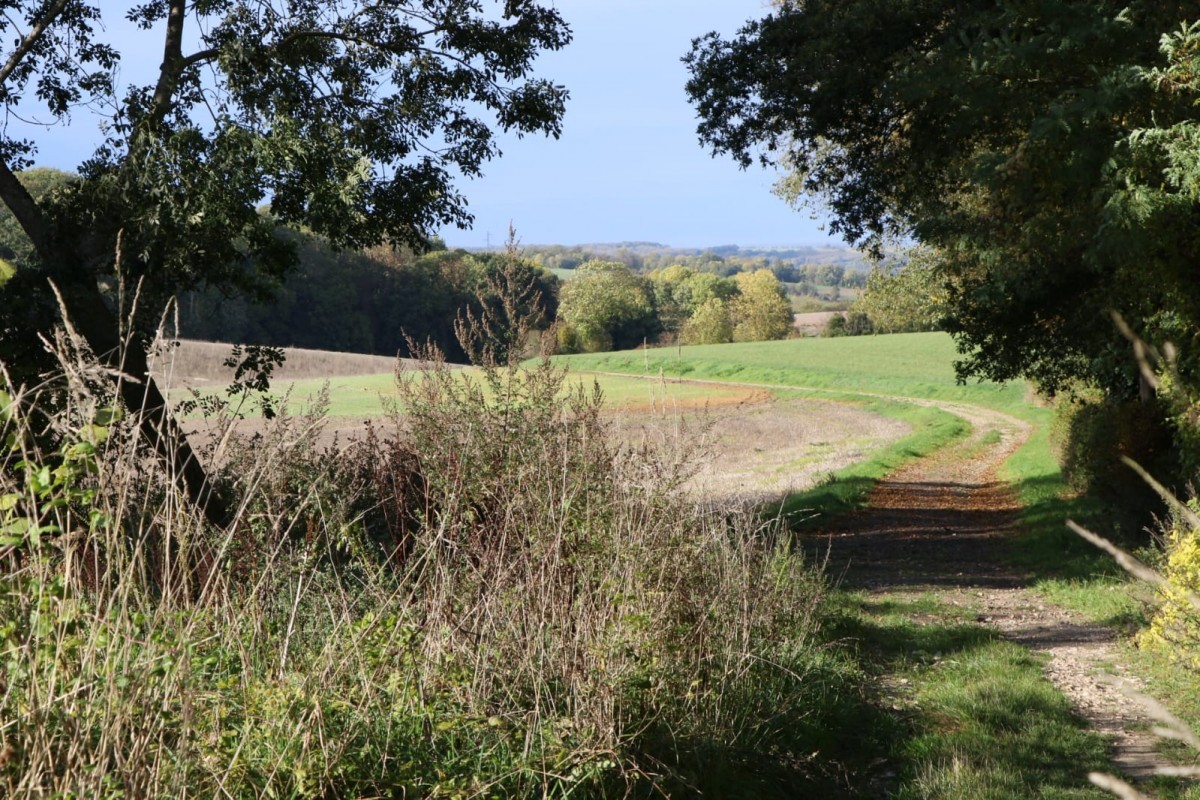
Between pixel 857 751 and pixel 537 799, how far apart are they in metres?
2.76

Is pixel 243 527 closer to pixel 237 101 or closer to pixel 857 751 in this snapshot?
pixel 857 751

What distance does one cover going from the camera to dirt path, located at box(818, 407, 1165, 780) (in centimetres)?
754

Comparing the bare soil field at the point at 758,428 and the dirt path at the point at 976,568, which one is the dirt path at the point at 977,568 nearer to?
the dirt path at the point at 976,568

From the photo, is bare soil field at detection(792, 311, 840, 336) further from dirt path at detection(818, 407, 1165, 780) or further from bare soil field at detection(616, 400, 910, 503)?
dirt path at detection(818, 407, 1165, 780)

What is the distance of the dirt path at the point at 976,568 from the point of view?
754 cm

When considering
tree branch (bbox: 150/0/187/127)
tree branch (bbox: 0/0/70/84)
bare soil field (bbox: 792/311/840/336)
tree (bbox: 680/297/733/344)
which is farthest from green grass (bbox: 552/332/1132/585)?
bare soil field (bbox: 792/311/840/336)

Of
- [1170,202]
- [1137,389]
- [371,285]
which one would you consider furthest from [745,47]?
[371,285]

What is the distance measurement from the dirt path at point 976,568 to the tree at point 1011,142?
263 cm

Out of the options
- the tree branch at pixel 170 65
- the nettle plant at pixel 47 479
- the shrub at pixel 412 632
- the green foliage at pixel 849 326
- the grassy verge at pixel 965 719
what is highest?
the tree branch at pixel 170 65

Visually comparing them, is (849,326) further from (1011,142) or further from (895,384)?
(1011,142)

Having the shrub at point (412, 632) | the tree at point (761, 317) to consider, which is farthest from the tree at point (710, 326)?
the shrub at point (412, 632)

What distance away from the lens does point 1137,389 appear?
17.5 meters

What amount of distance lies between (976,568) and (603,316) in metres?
51.1

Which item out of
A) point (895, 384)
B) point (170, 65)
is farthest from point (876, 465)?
point (895, 384)
